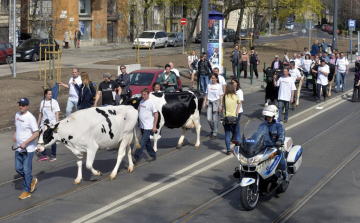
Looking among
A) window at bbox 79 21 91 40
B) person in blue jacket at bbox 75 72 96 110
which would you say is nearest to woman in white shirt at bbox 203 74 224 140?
person in blue jacket at bbox 75 72 96 110

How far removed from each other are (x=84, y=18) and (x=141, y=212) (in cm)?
4737

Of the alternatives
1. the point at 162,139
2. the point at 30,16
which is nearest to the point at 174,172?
the point at 162,139

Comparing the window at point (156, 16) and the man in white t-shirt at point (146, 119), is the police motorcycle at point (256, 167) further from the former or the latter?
the window at point (156, 16)

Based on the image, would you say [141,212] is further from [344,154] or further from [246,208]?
[344,154]

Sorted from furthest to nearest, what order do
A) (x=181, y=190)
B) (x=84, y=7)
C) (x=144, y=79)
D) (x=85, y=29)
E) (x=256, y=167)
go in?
1. (x=84, y=7)
2. (x=85, y=29)
3. (x=144, y=79)
4. (x=181, y=190)
5. (x=256, y=167)

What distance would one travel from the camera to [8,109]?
20625mm

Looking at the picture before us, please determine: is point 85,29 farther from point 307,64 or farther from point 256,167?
point 256,167

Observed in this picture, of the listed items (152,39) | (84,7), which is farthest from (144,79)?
(84,7)

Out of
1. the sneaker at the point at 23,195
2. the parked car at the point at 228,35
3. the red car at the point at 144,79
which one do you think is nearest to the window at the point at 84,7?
the parked car at the point at 228,35

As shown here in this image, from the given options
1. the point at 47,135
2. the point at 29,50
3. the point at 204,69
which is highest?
the point at 29,50

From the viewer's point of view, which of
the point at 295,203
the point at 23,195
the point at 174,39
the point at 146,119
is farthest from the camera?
the point at 174,39

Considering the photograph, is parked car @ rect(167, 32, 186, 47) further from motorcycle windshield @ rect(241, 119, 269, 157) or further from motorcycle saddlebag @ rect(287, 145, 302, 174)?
motorcycle windshield @ rect(241, 119, 269, 157)

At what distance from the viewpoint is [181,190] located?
1045cm

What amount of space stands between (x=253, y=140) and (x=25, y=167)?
397 centimetres
